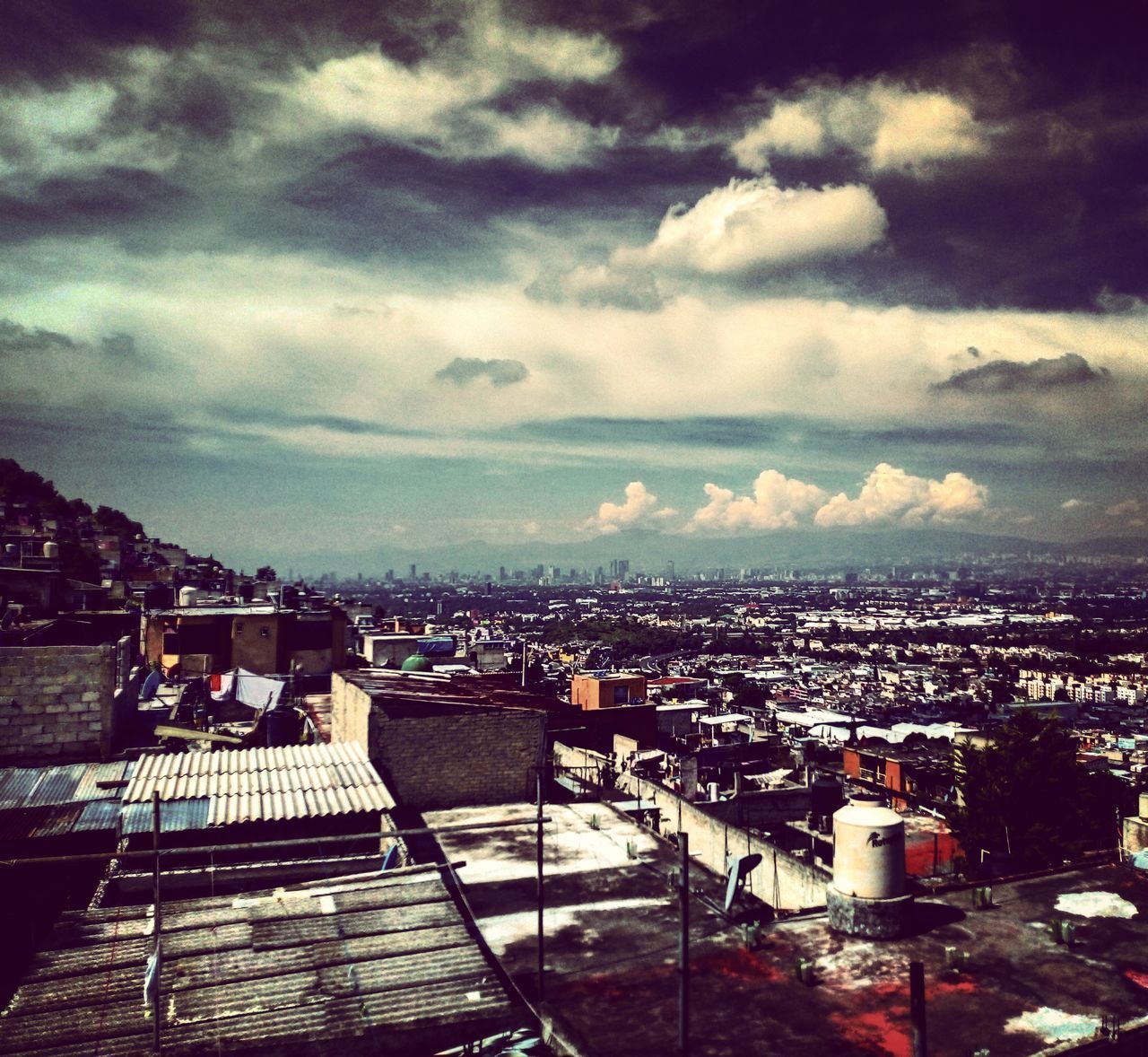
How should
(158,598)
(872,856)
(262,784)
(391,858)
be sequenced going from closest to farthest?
(872,856) → (391,858) → (262,784) → (158,598)

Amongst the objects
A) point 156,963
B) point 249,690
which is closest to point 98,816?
point 156,963

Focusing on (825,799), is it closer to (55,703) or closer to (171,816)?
(171,816)

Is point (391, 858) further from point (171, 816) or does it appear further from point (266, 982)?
point (266, 982)

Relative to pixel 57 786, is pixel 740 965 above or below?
below

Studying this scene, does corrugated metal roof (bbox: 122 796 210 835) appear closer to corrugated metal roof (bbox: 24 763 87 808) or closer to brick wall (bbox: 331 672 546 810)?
corrugated metal roof (bbox: 24 763 87 808)

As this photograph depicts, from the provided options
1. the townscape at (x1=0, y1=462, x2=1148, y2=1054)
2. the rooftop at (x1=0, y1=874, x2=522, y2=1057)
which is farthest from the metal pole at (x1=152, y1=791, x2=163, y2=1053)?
the rooftop at (x1=0, y1=874, x2=522, y2=1057)

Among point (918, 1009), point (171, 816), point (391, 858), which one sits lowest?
point (391, 858)

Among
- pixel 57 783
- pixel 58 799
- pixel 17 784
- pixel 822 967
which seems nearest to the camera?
pixel 822 967

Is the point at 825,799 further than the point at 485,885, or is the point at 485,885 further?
the point at 825,799

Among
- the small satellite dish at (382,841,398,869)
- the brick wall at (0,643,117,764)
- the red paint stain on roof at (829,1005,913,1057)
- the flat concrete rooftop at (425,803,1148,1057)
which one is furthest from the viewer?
the brick wall at (0,643,117,764)
